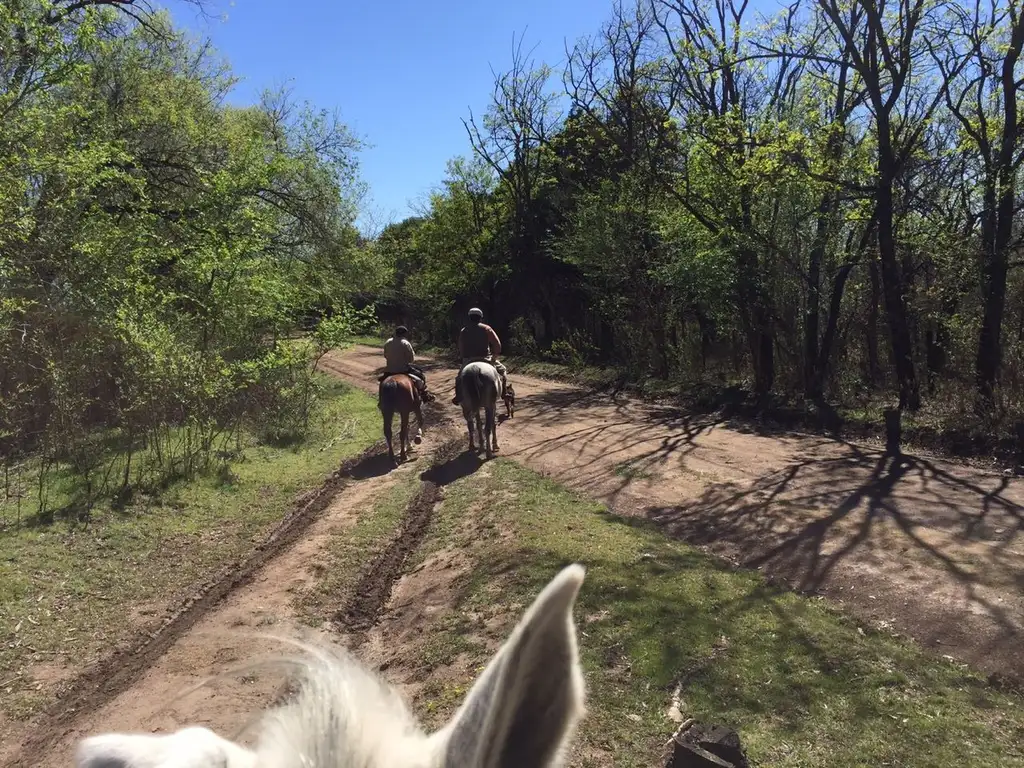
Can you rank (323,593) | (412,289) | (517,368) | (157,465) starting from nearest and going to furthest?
(323,593), (157,465), (517,368), (412,289)

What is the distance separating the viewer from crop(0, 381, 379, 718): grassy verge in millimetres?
5031

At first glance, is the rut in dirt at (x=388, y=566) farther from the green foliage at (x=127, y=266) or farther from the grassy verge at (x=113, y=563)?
the green foliage at (x=127, y=266)

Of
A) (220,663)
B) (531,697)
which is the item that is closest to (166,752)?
(531,697)

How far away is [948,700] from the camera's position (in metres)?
3.80

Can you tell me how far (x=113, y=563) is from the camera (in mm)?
6617

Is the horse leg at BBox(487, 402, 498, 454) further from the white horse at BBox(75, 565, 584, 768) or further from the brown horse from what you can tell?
the white horse at BBox(75, 565, 584, 768)

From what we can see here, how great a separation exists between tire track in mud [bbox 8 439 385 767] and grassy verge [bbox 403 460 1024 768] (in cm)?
218

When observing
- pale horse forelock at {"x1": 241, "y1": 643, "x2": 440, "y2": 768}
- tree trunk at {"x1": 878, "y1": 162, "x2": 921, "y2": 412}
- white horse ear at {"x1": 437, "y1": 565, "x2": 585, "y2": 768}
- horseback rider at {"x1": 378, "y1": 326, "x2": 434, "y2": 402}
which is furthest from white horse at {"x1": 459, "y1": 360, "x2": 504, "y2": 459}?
white horse ear at {"x1": 437, "y1": 565, "x2": 585, "y2": 768}

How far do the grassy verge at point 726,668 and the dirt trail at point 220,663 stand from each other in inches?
45.1

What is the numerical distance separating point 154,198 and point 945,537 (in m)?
14.2

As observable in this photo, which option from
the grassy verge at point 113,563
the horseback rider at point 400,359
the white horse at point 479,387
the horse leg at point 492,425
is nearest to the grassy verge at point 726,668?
the grassy verge at point 113,563

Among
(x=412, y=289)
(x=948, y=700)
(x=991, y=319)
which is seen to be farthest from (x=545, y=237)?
(x=948, y=700)

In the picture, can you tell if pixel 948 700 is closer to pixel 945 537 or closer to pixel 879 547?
pixel 879 547

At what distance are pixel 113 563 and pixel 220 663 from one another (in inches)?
109
